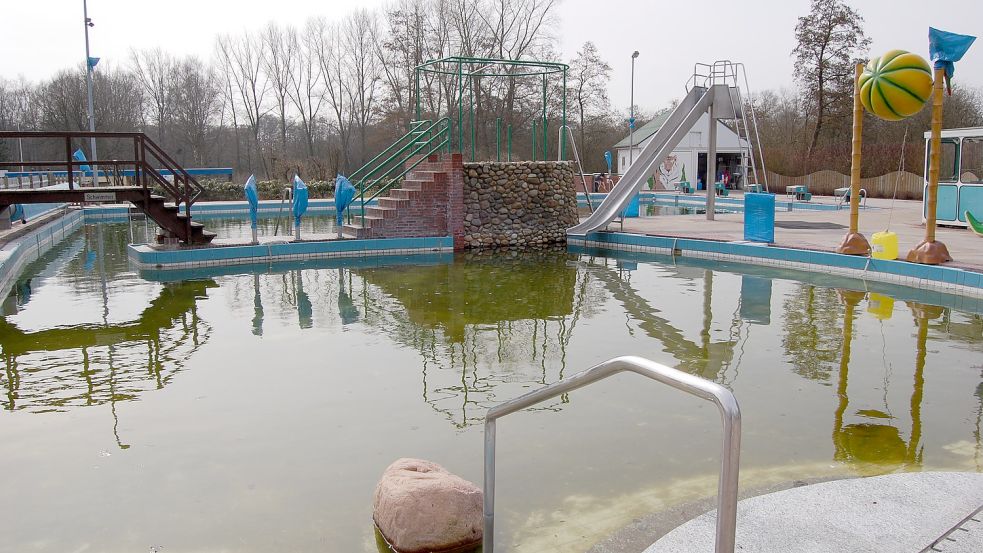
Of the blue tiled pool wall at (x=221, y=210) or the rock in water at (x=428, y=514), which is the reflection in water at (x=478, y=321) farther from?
the blue tiled pool wall at (x=221, y=210)

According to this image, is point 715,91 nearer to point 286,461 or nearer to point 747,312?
point 747,312

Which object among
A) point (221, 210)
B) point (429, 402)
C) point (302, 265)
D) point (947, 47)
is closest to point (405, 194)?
point (302, 265)

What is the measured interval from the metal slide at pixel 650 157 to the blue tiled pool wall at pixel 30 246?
398 inches

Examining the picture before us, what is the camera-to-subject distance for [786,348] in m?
7.24

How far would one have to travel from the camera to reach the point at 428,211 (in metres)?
15.5

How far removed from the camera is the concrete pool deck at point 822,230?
12742mm

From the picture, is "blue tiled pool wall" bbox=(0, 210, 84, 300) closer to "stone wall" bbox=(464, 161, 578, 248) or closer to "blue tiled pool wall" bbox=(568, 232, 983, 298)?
"stone wall" bbox=(464, 161, 578, 248)

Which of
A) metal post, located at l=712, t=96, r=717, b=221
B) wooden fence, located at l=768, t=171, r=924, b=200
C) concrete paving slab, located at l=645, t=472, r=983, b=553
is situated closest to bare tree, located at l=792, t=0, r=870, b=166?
wooden fence, located at l=768, t=171, r=924, b=200

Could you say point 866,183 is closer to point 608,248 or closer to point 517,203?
point 608,248

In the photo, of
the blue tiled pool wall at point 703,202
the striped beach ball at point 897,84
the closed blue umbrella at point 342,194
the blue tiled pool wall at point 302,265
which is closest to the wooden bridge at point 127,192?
the blue tiled pool wall at point 302,265

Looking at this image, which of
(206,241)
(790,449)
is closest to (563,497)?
(790,449)

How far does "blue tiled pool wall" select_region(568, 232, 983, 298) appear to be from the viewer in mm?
10188

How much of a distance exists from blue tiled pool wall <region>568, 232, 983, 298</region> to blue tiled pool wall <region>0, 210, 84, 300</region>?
1022 cm

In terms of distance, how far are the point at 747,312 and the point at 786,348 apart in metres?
1.80
